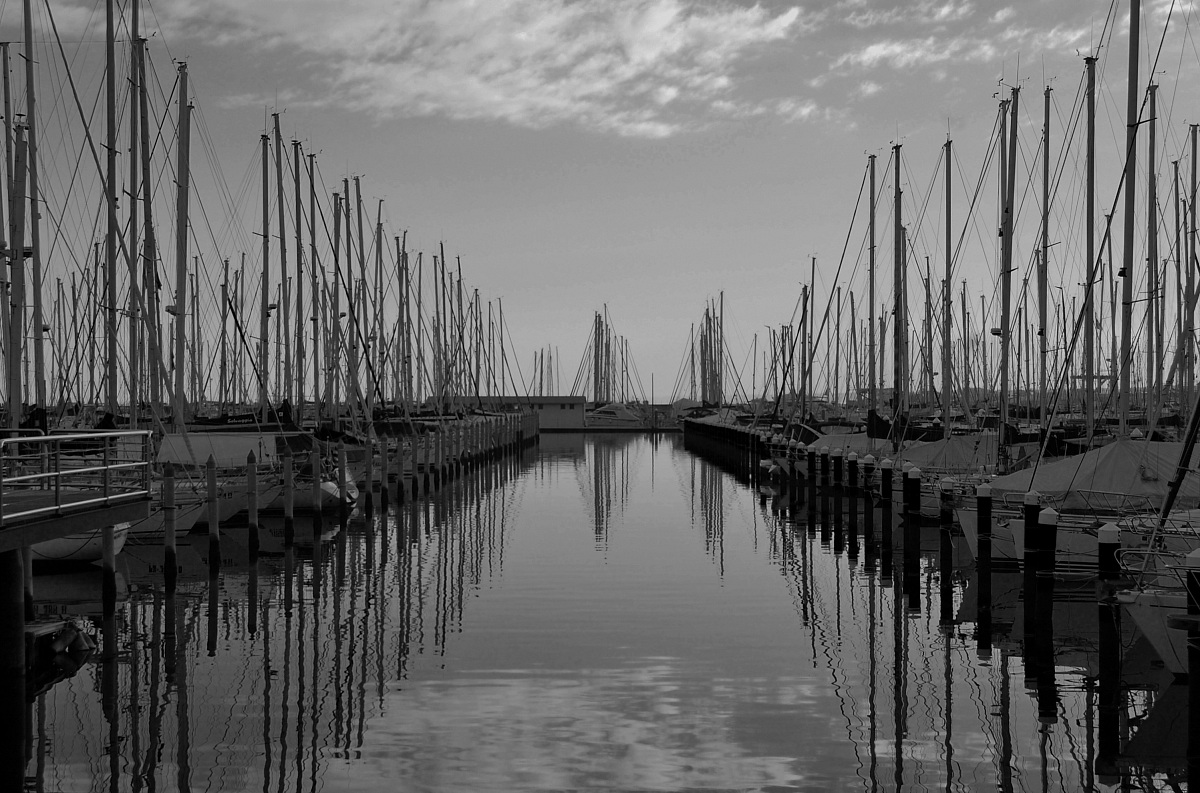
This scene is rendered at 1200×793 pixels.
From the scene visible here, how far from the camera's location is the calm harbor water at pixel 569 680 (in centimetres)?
1324

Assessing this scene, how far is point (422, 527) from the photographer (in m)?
36.5

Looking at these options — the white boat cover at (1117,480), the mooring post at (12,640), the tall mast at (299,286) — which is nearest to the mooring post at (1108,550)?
the white boat cover at (1117,480)

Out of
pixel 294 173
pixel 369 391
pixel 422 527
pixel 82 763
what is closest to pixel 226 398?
pixel 369 391

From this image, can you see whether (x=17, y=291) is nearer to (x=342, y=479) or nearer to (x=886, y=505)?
(x=342, y=479)

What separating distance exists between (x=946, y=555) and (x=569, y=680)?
44.2 feet

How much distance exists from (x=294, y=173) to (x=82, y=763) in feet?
125

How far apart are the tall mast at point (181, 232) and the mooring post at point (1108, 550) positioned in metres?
22.9

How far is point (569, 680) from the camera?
17.3 meters

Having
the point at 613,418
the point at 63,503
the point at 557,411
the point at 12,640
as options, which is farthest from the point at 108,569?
the point at 613,418

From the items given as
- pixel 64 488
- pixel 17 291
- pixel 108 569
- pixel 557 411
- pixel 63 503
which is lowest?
pixel 108 569

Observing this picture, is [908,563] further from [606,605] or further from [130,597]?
[130,597]

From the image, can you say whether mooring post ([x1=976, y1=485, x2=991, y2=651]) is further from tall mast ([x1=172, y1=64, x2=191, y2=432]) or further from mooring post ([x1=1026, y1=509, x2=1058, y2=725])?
tall mast ([x1=172, y1=64, x2=191, y2=432])

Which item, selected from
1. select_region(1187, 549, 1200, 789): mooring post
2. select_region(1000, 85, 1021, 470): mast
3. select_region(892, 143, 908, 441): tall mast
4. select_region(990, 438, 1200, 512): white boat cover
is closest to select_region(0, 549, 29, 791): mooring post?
select_region(1187, 549, 1200, 789): mooring post

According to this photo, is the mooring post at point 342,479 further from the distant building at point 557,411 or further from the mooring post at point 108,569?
the distant building at point 557,411
